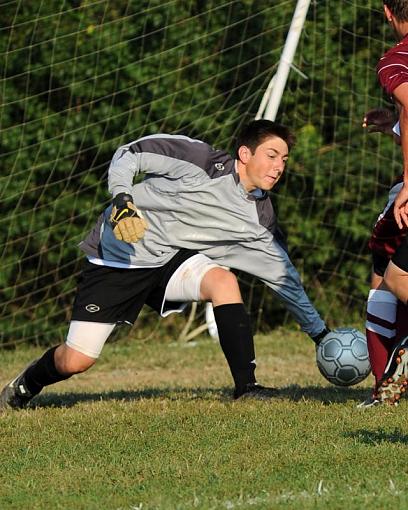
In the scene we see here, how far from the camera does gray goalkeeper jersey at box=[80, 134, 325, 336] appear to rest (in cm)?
668

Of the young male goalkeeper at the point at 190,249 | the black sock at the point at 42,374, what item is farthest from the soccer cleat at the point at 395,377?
the black sock at the point at 42,374

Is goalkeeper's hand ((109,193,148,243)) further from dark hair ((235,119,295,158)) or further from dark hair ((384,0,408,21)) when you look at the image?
dark hair ((384,0,408,21))

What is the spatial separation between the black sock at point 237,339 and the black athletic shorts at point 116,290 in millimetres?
382

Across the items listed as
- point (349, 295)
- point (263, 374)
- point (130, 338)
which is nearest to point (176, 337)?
point (130, 338)

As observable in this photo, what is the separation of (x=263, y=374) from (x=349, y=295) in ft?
9.68

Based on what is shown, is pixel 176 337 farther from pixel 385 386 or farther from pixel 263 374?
pixel 385 386

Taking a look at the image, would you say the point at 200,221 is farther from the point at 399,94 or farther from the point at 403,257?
the point at 399,94

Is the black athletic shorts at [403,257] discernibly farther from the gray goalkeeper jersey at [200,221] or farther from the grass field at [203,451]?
the gray goalkeeper jersey at [200,221]

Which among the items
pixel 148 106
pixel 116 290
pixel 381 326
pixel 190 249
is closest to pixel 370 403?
pixel 381 326

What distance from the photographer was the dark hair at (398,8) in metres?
5.38

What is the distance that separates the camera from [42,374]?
687 cm

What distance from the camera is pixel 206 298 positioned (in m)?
6.67

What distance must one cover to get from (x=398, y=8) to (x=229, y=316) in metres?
2.03

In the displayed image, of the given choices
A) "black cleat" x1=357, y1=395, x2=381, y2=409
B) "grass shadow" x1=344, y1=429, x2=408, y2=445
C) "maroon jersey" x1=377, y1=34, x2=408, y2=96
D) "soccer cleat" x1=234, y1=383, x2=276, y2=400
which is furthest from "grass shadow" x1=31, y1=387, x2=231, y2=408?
"maroon jersey" x1=377, y1=34, x2=408, y2=96
